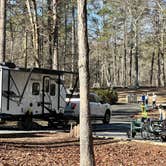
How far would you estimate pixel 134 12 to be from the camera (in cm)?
7156

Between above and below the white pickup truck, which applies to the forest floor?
below

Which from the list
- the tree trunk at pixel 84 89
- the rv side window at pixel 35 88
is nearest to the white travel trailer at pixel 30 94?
the rv side window at pixel 35 88

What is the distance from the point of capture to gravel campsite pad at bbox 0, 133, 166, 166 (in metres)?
12.5

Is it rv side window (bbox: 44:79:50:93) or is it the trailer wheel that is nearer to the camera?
the trailer wheel

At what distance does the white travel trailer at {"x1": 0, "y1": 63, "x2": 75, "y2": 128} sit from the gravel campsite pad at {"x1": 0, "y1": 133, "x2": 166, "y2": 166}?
4657mm

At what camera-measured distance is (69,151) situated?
46.0 ft

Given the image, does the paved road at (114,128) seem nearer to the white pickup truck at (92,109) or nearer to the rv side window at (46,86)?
the white pickup truck at (92,109)

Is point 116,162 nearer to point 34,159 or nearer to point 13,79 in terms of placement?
point 34,159

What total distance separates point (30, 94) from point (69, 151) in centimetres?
877

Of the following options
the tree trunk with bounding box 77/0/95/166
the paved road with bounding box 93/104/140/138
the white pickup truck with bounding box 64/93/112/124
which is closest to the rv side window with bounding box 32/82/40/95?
the white pickup truck with bounding box 64/93/112/124

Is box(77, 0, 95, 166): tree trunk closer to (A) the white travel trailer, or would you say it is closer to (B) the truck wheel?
(A) the white travel trailer

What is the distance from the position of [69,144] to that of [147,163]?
3.15 meters

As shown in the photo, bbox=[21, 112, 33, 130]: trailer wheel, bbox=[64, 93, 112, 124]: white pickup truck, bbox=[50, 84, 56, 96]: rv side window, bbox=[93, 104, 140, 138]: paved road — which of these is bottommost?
bbox=[93, 104, 140, 138]: paved road

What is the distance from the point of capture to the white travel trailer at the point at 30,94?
21.2m
